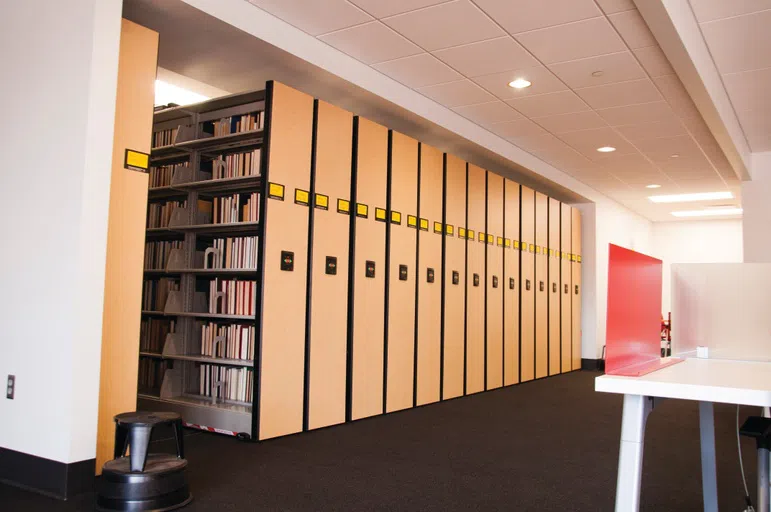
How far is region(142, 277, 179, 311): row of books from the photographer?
18.4 ft

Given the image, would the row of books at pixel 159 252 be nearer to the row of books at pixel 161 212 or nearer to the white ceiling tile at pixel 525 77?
the row of books at pixel 161 212

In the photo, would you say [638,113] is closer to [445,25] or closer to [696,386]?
[445,25]

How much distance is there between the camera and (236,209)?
488 cm

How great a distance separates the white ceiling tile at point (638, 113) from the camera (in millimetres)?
6329

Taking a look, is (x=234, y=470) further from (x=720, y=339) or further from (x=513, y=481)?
(x=720, y=339)

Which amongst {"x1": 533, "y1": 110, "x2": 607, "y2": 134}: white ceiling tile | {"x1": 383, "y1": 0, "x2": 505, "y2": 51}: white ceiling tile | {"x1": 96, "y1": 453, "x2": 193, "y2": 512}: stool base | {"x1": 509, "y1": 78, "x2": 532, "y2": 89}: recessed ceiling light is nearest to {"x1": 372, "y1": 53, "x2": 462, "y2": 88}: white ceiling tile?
{"x1": 383, "y1": 0, "x2": 505, "y2": 51}: white ceiling tile

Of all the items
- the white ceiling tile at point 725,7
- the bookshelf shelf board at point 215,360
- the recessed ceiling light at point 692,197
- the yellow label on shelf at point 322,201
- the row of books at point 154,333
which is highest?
the white ceiling tile at point 725,7

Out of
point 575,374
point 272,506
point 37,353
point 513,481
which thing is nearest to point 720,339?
point 513,481

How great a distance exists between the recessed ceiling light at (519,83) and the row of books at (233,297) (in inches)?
117

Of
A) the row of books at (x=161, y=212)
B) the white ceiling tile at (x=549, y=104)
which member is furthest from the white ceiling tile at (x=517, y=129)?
the row of books at (x=161, y=212)

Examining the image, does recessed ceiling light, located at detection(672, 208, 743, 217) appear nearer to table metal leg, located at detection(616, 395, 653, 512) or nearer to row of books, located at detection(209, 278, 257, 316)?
row of books, located at detection(209, 278, 257, 316)

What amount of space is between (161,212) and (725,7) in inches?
183

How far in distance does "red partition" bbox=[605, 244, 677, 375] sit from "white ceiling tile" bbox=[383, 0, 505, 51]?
2570mm

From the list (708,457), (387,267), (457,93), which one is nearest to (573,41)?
(457,93)
